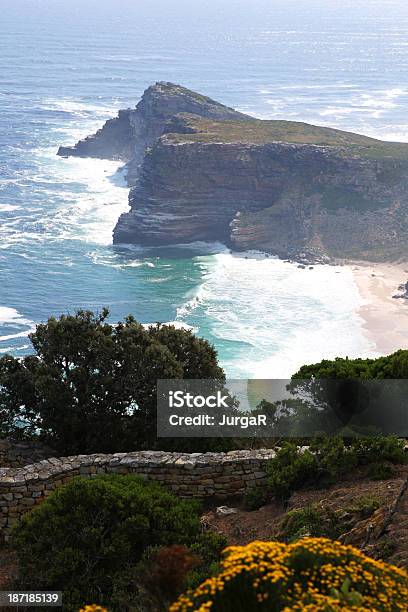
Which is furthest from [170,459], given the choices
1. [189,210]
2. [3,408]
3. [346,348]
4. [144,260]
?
[189,210]

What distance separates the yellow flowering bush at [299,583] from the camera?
8.71m

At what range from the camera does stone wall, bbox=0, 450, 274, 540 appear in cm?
1628

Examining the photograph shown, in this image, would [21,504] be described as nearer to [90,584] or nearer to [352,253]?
[90,584]

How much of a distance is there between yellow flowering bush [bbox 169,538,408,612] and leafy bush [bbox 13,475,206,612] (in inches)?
174

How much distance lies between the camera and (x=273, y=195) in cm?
10331

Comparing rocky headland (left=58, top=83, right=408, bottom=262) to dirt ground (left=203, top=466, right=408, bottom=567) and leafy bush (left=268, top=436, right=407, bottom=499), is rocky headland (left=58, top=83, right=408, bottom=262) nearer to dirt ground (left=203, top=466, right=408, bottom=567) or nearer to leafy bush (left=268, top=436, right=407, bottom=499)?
leafy bush (left=268, top=436, right=407, bottom=499)

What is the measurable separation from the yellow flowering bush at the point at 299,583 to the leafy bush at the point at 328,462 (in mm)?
6772

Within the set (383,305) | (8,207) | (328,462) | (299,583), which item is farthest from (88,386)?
(8,207)

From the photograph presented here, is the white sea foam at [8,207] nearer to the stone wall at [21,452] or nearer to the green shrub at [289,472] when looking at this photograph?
the stone wall at [21,452]

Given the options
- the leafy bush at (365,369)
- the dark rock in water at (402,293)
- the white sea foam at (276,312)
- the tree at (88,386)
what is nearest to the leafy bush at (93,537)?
the tree at (88,386)

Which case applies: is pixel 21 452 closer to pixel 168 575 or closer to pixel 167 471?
pixel 167 471

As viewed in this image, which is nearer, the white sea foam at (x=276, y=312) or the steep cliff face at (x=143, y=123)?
the white sea foam at (x=276, y=312)

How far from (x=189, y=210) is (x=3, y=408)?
78553mm

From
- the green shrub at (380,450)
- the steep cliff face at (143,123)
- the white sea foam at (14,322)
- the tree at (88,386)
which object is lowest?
the green shrub at (380,450)
